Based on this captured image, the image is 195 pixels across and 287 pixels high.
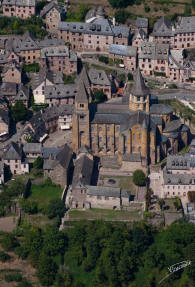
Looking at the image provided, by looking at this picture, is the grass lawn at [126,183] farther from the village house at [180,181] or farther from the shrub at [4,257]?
the shrub at [4,257]

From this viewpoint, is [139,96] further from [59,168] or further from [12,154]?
[12,154]

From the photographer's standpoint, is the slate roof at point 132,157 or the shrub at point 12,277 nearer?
the shrub at point 12,277

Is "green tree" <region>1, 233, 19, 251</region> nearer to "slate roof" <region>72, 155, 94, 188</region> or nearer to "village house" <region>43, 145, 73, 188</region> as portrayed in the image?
"slate roof" <region>72, 155, 94, 188</region>

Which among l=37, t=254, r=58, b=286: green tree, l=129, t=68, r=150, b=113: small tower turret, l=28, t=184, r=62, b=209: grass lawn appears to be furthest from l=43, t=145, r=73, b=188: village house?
l=37, t=254, r=58, b=286: green tree

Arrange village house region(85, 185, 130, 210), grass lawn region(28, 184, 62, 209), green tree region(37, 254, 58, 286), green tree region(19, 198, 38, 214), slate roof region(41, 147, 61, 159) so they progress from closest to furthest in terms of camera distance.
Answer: green tree region(37, 254, 58, 286)
village house region(85, 185, 130, 210)
green tree region(19, 198, 38, 214)
grass lawn region(28, 184, 62, 209)
slate roof region(41, 147, 61, 159)

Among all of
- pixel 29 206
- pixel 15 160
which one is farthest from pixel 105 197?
pixel 15 160

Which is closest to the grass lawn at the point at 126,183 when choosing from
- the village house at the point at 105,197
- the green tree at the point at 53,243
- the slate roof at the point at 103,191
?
the village house at the point at 105,197

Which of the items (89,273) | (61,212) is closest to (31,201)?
(61,212)

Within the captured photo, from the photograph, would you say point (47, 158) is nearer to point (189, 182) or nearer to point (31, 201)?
point (31, 201)
